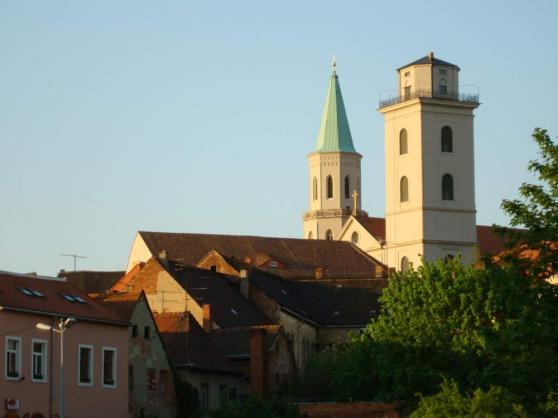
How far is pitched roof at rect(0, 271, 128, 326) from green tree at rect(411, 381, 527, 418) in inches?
479

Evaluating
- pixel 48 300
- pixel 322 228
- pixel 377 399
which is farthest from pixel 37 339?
pixel 322 228

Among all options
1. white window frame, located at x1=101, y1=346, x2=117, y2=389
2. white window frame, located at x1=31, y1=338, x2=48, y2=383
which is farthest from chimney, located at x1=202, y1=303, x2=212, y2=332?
white window frame, located at x1=31, y1=338, x2=48, y2=383

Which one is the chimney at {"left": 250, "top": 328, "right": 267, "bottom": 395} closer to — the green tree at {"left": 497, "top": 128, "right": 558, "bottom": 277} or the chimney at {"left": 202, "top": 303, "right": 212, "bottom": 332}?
the chimney at {"left": 202, "top": 303, "right": 212, "bottom": 332}

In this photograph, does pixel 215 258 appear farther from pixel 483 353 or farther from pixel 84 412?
pixel 84 412

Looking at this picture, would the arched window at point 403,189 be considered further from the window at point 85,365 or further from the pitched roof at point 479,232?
the window at point 85,365

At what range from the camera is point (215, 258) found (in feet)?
379

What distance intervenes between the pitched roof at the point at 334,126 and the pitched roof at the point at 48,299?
12083 centimetres

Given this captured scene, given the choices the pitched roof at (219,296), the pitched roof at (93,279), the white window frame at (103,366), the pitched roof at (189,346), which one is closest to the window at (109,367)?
the white window frame at (103,366)

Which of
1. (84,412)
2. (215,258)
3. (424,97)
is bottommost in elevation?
(84,412)

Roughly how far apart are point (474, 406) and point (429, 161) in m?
87.8

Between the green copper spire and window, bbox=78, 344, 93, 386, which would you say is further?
the green copper spire

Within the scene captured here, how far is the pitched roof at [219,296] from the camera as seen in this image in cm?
9762

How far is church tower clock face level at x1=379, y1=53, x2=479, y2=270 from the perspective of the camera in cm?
14400

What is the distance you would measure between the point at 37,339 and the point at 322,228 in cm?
12375
